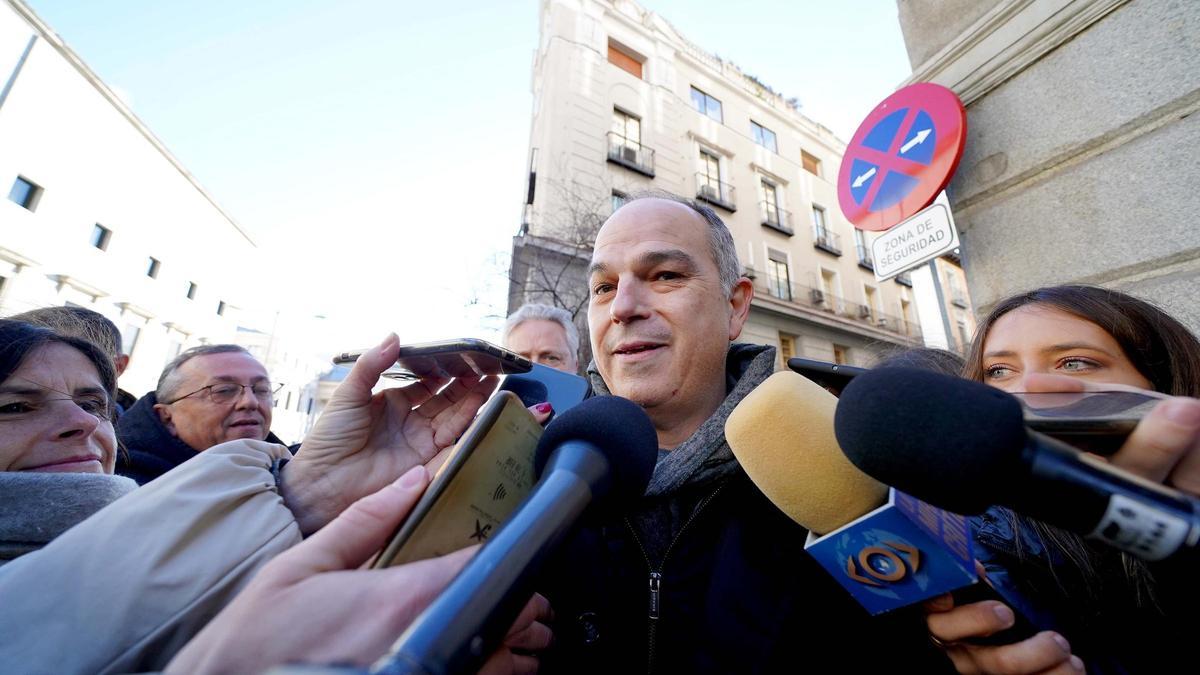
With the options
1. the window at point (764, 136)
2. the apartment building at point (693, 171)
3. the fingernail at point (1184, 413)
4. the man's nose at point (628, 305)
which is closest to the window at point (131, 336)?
the apartment building at point (693, 171)

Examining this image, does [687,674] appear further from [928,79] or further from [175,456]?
[928,79]

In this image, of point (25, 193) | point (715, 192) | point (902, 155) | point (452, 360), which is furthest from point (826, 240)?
point (25, 193)

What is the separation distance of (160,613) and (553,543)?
2.62ft

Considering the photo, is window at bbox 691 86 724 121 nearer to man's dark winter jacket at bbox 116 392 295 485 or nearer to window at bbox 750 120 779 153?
window at bbox 750 120 779 153

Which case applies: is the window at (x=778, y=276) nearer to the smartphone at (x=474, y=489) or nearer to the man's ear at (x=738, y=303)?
the man's ear at (x=738, y=303)

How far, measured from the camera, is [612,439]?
0.80 m

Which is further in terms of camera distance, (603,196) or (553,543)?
(603,196)

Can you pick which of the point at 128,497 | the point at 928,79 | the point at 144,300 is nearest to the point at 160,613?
the point at 128,497

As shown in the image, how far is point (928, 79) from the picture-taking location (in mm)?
3275

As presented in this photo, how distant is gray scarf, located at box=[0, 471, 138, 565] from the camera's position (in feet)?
3.89

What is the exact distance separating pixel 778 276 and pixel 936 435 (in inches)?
728

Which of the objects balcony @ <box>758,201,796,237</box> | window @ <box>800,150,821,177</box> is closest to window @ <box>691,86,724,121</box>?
balcony @ <box>758,201,796,237</box>

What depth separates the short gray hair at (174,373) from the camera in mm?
3051

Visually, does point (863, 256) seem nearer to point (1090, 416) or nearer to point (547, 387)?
point (547, 387)
